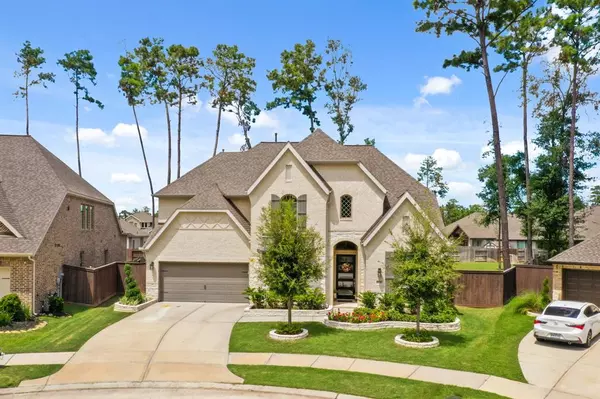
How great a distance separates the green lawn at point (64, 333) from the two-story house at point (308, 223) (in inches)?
163

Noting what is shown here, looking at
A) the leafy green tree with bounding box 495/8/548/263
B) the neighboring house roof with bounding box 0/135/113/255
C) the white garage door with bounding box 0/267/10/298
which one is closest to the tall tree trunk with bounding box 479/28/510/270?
the leafy green tree with bounding box 495/8/548/263

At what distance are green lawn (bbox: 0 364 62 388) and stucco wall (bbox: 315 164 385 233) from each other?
49.0ft

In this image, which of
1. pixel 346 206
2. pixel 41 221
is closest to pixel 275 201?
pixel 346 206

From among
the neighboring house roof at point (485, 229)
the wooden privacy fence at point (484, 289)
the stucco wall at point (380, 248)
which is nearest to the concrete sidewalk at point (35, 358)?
the stucco wall at point (380, 248)

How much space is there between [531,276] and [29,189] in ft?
95.3

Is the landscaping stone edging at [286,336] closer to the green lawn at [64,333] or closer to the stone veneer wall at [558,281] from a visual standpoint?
the green lawn at [64,333]

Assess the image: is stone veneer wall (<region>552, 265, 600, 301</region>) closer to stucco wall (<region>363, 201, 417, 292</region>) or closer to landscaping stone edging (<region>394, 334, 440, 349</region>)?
stucco wall (<region>363, 201, 417, 292</region>)

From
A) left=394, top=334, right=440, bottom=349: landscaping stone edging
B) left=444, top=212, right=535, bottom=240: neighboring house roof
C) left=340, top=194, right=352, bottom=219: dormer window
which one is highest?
left=340, top=194, right=352, bottom=219: dormer window

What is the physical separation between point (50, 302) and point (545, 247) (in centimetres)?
3619

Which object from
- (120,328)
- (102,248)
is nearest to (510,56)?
(120,328)

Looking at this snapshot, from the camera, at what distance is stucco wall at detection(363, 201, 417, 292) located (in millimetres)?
23297

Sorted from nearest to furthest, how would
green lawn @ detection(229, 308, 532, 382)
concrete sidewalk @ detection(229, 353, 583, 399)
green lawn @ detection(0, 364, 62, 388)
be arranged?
concrete sidewalk @ detection(229, 353, 583, 399) → green lawn @ detection(0, 364, 62, 388) → green lawn @ detection(229, 308, 532, 382)

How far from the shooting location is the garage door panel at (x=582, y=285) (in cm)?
2155

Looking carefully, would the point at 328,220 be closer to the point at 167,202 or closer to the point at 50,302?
the point at 167,202
